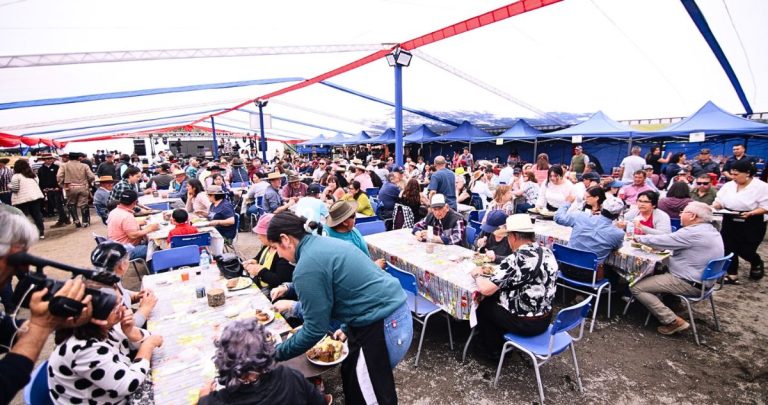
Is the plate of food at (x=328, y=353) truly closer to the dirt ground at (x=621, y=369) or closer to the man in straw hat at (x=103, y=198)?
the dirt ground at (x=621, y=369)

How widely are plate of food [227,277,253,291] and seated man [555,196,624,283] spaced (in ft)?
11.7

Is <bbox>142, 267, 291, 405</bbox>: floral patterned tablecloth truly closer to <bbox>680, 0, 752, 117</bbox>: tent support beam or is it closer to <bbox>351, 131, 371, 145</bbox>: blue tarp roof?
<bbox>680, 0, 752, 117</bbox>: tent support beam

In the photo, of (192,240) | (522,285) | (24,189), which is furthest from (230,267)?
(24,189)

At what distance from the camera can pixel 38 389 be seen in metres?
1.77

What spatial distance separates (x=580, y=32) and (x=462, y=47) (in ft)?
7.89

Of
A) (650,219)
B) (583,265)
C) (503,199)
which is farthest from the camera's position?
(503,199)

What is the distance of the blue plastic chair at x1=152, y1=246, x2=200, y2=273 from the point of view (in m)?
3.81

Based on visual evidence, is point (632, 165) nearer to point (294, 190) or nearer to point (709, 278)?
point (709, 278)

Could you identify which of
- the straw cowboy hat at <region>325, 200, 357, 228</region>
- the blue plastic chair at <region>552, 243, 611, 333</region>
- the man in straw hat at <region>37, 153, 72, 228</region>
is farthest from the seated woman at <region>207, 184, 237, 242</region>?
the man in straw hat at <region>37, 153, 72, 228</region>

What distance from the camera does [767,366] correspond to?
10.9ft

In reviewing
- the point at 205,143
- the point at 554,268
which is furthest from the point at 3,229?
the point at 205,143

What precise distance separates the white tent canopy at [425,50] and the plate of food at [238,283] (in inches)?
152

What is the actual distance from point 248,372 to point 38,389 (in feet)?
4.23

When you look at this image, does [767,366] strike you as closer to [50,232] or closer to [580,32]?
[580,32]
